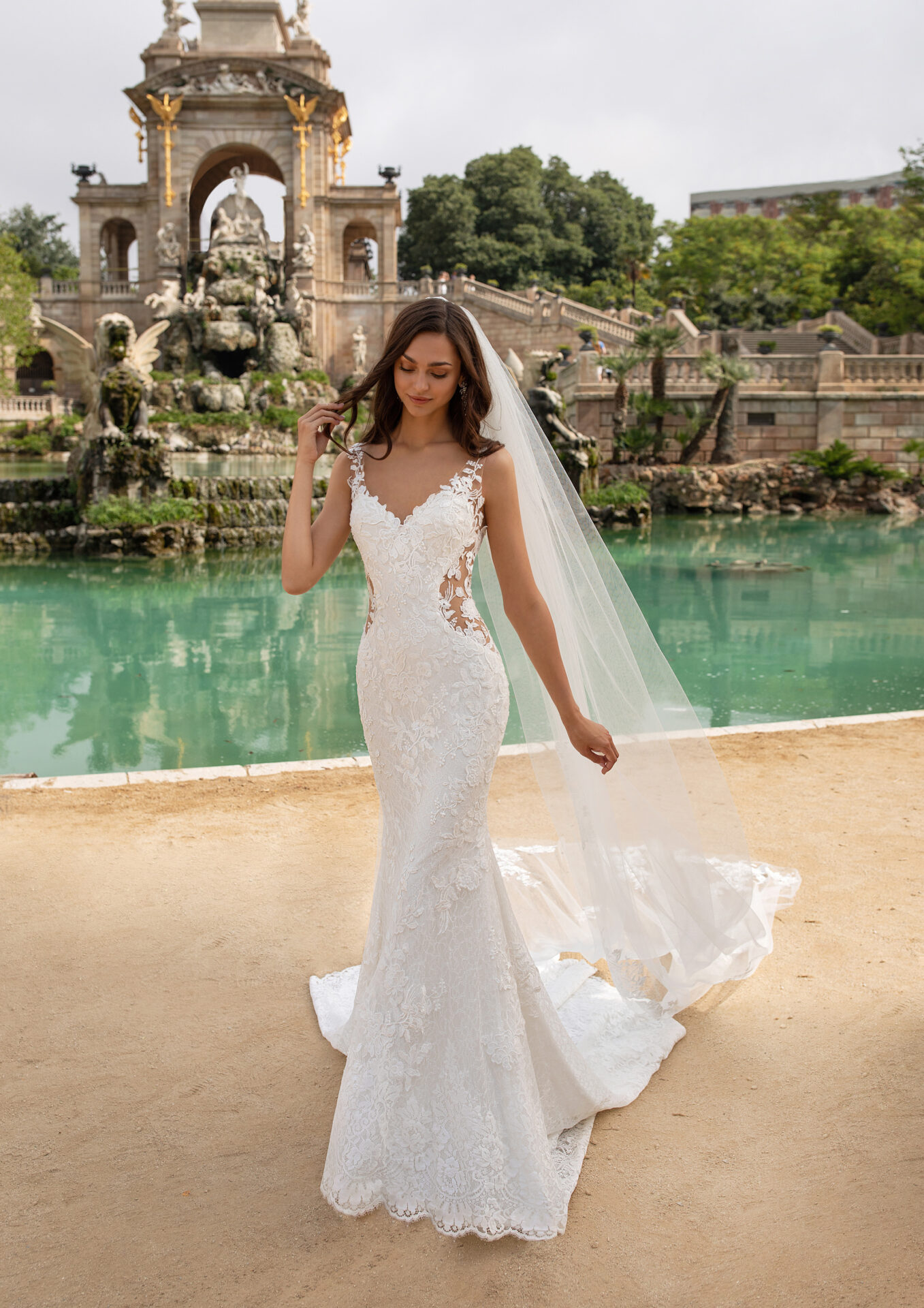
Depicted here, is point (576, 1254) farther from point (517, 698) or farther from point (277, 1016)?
point (517, 698)

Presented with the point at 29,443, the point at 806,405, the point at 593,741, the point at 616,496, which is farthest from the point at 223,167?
the point at 593,741

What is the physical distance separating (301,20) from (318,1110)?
1801 inches

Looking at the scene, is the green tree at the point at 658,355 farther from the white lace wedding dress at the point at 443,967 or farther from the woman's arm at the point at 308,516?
the white lace wedding dress at the point at 443,967

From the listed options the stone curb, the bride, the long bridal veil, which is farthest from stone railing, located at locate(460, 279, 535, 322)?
the bride

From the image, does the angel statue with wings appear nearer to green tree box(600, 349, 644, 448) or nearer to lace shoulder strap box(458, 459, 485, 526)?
green tree box(600, 349, 644, 448)

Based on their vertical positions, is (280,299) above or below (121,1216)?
above

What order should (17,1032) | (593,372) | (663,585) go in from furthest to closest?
(593,372) < (663,585) < (17,1032)

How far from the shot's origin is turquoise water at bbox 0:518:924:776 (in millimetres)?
7629

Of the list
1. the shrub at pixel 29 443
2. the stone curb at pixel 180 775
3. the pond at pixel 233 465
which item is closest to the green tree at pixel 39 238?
the shrub at pixel 29 443

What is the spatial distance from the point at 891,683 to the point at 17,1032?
7.88 m

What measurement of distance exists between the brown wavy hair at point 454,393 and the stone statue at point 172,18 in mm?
45583

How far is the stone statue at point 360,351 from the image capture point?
3909cm

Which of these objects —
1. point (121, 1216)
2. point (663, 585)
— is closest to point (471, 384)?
point (121, 1216)

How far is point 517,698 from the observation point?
324 cm
